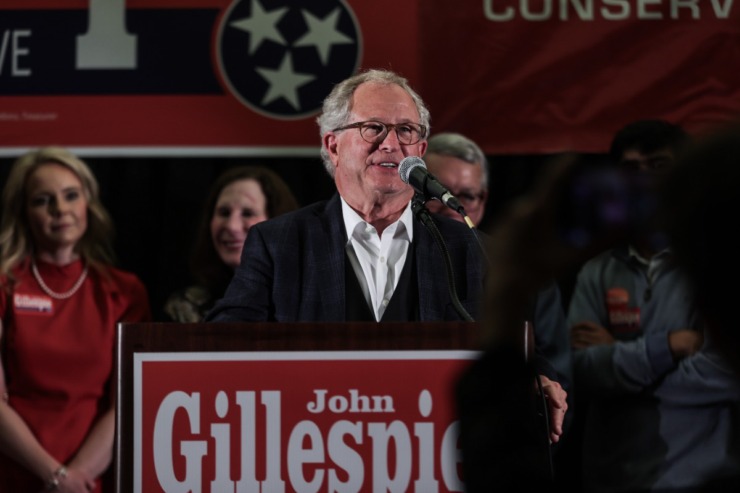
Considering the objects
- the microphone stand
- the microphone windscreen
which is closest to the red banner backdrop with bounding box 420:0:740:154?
the microphone windscreen

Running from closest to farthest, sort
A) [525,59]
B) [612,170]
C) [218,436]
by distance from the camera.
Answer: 1. [612,170]
2. [218,436]
3. [525,59]

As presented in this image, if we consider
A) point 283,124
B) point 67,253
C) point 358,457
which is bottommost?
point 358,457

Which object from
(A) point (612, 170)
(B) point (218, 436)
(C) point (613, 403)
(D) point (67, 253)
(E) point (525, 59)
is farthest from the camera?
(E) point (525, 59)

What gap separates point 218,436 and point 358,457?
20 cm

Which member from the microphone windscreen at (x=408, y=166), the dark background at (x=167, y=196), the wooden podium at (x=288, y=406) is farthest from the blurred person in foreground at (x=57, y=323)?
the wooden podium at (x=288, y=406)

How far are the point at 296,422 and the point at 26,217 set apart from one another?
1.88 metres

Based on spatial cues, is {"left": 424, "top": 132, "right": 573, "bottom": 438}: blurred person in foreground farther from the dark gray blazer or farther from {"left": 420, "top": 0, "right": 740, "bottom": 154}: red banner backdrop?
the dark gray blazer

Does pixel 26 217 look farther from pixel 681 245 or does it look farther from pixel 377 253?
pixel 681 245

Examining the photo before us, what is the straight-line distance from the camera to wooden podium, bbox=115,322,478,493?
1.71 meters

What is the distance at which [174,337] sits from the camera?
5.74 feet

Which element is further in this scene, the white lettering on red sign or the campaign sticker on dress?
the campaign sticker on dress

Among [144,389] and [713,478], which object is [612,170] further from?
[144,389]

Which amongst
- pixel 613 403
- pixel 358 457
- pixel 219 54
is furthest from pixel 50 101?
pixel 358 457

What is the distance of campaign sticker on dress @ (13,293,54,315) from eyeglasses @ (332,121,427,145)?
49.3 inches
